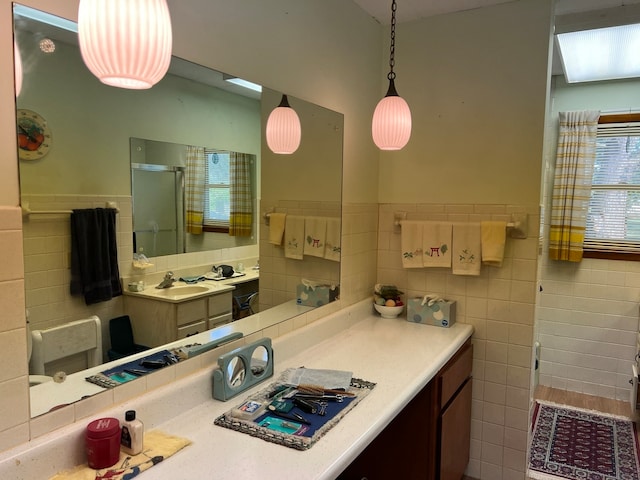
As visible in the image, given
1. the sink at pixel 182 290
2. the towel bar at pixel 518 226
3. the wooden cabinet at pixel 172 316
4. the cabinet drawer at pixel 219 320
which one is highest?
the towel bar at pixel 518 226

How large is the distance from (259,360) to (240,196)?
659mm

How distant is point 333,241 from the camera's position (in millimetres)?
2400

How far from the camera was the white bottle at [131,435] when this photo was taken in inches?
47.5

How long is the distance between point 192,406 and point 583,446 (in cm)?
262

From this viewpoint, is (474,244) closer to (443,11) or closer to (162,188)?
(443,11)

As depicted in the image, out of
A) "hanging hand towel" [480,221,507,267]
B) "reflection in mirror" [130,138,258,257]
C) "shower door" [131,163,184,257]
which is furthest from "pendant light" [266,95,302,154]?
"hanging hand towel" [480,221,507,267]

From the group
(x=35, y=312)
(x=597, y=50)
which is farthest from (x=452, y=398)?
(x=597, y=50)

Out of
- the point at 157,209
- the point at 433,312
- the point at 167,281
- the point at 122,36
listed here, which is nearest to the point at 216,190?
the point at 157,209

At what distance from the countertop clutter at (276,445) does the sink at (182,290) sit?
0.93 ft

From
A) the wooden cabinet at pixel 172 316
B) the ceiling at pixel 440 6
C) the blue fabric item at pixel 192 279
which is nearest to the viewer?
the wooden cabinet at pixel 172 316

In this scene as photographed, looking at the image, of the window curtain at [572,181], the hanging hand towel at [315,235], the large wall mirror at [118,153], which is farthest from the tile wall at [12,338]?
the window curtain at [572,181]

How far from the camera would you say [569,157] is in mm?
3605

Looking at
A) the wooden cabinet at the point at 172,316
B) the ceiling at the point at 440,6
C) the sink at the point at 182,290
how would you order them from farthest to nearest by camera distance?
1. the ceiling at the point at 440,6
2. the sink at the point at 182,290
3. the wooden cabinet at the point at 172,316

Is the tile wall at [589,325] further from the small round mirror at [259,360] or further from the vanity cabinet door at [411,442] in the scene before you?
the small round mirror at [259,360]
